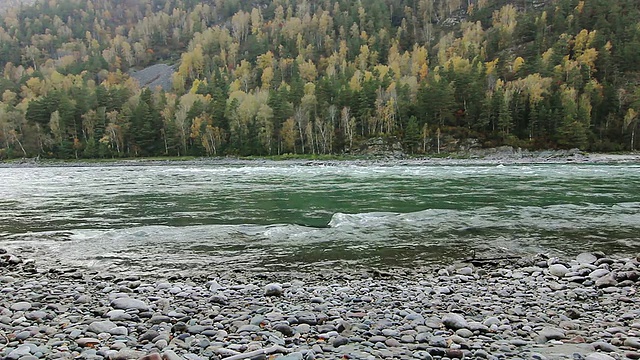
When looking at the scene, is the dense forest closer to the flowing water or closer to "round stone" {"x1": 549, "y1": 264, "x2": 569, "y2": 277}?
the flowing water

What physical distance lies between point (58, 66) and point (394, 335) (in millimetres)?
198789

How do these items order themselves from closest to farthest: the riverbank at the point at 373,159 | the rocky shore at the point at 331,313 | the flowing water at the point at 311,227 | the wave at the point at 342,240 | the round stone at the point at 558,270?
the rocky shore at the point at 331,313
the round stone at the point at 558,270
the wave at the point at 342,240
the flowing water at the point at 311,227
the riverbank at the point at 373,159

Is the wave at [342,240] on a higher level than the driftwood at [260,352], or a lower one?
lower

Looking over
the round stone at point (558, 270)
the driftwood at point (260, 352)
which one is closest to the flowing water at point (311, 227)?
the round stone at point (558, 270)

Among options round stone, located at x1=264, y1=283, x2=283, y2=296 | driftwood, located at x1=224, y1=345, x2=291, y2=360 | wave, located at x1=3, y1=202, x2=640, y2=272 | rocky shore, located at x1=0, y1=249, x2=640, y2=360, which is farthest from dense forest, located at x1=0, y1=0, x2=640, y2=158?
driftwood, located at x1=224, y1=345, x2=291, y2=360

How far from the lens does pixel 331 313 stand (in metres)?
6.54

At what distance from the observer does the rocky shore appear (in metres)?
5.05

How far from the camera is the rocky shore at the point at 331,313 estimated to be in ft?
16.6

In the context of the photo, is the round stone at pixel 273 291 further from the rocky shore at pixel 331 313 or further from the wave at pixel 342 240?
the wave at pixel 342 240

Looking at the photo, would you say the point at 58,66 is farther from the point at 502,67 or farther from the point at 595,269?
the point at 595,269

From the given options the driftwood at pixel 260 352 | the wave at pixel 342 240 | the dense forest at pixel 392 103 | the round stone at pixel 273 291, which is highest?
the dense forest at pixel 392 103

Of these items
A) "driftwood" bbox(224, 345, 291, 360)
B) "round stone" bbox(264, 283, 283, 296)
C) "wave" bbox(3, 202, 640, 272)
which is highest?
"driftwood" bbox(224, 345, 291, 360)

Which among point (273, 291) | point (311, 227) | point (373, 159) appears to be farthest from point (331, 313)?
point (373, 159)

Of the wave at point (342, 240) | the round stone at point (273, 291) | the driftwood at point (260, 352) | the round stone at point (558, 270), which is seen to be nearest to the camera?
the driftwood at point (260, 352)
